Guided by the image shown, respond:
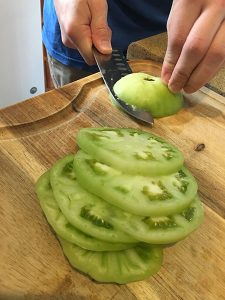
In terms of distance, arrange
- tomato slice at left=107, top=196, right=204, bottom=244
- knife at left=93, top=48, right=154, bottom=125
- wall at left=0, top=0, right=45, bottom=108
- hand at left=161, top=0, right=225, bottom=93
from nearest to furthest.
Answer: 1. tomato slice at left=107, top=196, right=204, bottom=244
2. hand at left=161, top=0, right=225, bottom=93
3. knife at left=93, top=48, right=154, bottom=125
4. wall at left=0, top=0, right=45, bottom=108

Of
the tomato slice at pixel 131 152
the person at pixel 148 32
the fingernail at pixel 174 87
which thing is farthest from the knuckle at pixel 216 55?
the tomato slice at pixel 131 152

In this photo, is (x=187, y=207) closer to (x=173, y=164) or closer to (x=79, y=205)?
(x=173, y=164)

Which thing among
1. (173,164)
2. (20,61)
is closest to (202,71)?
(173,164)

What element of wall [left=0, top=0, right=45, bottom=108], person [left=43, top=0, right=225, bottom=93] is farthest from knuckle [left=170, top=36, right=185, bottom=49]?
wall [left=0, top=0, right=45, bottom=108]

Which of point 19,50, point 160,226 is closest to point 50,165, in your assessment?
point 160,226

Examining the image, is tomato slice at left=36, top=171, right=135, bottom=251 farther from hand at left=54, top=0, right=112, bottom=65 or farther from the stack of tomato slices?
hand at left=54, top=0, right=112, bottom=65

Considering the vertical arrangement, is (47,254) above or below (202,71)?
below
